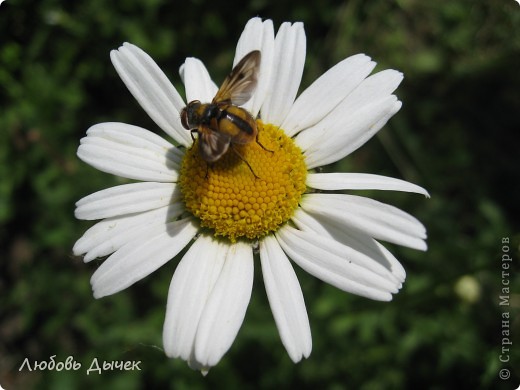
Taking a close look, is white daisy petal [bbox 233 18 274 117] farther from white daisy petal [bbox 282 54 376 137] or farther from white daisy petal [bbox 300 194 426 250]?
white daisy petal [bbox 300 194 426 250]

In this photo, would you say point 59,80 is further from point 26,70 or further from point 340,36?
point 340,36

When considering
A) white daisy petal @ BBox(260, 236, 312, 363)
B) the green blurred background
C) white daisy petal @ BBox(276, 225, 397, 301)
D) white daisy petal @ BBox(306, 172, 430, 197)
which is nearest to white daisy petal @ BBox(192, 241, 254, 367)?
white daisy petal @ BBox(260, 236, 312, 363)

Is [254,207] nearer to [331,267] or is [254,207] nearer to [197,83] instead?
[331,267]

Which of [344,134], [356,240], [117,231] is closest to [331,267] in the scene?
[356,240]

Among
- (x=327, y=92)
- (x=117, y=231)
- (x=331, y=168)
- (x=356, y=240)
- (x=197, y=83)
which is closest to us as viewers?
(x=356, y=240)

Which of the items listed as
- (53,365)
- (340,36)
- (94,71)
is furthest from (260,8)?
(53,365)

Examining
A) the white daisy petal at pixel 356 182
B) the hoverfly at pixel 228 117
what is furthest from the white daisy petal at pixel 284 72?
the white daisy petal at pixel 356 182
